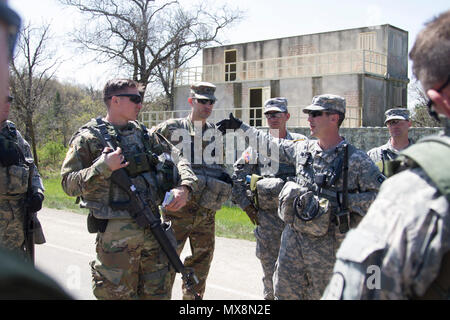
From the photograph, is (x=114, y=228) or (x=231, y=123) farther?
(x=231, y=123)

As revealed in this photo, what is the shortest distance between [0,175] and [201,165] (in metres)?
1.96

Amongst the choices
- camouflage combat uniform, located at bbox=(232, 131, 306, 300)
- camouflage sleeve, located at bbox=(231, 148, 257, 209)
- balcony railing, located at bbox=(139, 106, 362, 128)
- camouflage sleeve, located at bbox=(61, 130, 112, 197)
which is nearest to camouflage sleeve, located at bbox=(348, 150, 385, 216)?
camouflage combat uniform, located at bbox=(232, 131, 306, 300)

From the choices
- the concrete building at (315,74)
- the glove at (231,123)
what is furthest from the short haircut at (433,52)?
the concrete building at (315,74)

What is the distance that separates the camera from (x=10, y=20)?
0.77 meters

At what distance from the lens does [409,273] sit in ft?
4.43

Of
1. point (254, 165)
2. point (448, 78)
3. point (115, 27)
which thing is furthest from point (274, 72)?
point (448, 78)

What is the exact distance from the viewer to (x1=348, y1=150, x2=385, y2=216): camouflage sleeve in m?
3.45

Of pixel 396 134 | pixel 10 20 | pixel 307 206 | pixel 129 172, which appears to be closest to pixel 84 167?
pixel 129 172

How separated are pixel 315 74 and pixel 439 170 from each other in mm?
19023

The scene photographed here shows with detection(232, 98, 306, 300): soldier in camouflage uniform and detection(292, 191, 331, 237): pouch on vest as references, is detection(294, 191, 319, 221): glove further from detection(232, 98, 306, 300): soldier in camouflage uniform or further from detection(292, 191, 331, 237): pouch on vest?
detection(232, 98, 306, 300): soldier in camouflage uniform

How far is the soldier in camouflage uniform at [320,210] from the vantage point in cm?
343

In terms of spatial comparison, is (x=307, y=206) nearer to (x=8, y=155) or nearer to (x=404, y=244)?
(x=404, y=244)

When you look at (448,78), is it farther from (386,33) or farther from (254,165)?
(386,33)

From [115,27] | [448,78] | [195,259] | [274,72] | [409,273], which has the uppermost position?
[115,27]
